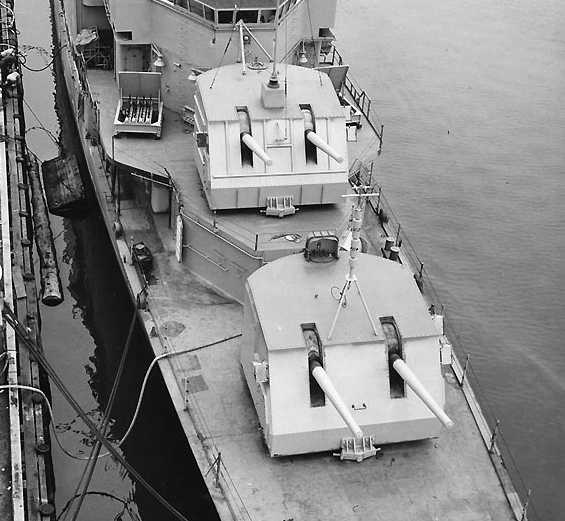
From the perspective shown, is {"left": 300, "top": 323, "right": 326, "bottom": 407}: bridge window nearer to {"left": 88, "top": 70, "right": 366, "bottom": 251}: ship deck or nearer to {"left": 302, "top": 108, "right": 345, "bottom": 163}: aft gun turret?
{"left": 88, "top": 70, "right": 366, "bottom": 251}: ship deck

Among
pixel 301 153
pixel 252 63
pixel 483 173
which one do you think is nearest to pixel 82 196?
pixel 252 63

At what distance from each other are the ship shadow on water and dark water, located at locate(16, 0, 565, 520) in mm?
41

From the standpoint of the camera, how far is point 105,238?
2478 centimetres

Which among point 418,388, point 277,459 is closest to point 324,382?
point 418,388

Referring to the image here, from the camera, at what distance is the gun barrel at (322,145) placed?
17359 millimetres

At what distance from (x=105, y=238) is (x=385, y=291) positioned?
12.0 metres

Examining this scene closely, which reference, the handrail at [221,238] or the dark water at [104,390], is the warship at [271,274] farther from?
the dark water at [104,390]

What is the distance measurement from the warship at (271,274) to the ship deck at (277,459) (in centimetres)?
3

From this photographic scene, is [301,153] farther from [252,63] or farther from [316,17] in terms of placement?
[316,17]

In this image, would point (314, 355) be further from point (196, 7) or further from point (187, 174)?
point (196, 7)

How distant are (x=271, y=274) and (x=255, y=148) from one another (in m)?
3.53

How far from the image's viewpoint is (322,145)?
1766 cm

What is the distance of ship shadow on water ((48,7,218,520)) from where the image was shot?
17281mm

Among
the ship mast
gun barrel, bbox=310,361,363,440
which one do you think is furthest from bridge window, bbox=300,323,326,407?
the ship mast
